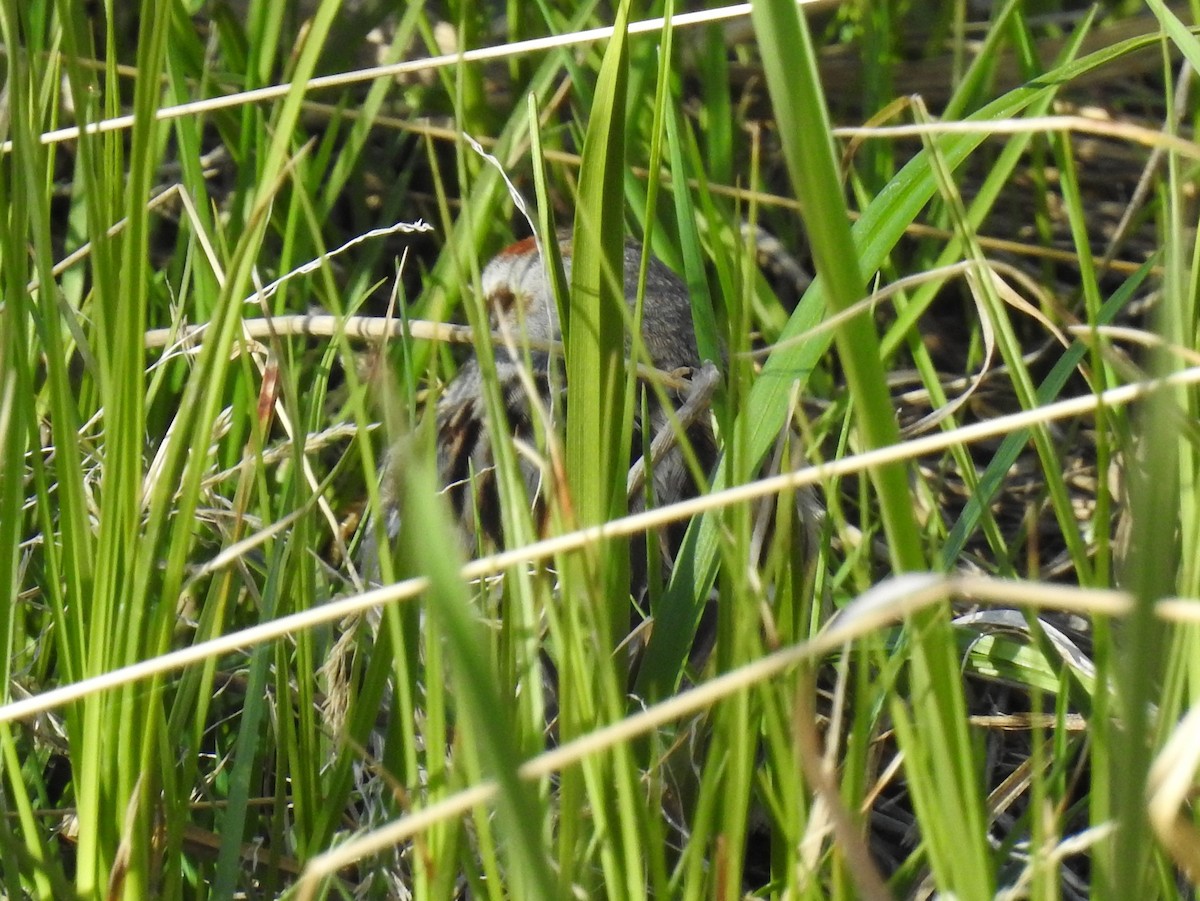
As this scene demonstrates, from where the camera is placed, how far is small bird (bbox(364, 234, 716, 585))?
1.67 m

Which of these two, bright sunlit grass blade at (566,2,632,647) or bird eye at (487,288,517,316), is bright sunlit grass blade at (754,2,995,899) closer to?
bright sunlit grass blade at (566,2,632,647)

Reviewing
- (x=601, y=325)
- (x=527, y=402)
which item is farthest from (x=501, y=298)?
(x=601, y=325)

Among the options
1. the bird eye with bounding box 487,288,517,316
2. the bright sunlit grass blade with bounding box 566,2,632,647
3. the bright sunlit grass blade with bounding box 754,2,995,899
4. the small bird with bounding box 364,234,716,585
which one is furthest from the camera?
the bird eye with bounding box 487,288,517,316

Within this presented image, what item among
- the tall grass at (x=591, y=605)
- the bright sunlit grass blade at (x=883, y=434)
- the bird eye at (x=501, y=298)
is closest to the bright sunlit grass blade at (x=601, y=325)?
the tall grass at (x=591, y=605)

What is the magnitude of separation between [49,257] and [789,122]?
0.62 m

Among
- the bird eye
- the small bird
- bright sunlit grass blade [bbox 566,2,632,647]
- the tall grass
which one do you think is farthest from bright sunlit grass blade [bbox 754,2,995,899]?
the bird eye

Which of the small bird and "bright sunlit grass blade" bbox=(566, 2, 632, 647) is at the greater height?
"bright sunlit grass blade" bbox=(566, 2, 632, 647)

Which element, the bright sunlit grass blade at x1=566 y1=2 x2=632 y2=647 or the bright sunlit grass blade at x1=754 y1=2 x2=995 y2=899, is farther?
the bright sunlit grass blade at x1=566 y1=2 x2=632 y2=647

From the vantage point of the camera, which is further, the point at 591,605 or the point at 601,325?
the point at 601,325

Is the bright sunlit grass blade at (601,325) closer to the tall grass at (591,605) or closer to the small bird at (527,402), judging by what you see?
the tall grass at (591,605)

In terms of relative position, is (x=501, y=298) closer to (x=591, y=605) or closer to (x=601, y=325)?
(x=601, y=325)

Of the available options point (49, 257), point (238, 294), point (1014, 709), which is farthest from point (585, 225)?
point (1014, 709)

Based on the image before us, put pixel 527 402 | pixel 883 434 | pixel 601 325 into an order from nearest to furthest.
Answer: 1. pixel 883 434
2. pixel 601 325
3. pixel 527 402

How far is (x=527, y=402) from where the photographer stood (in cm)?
177
